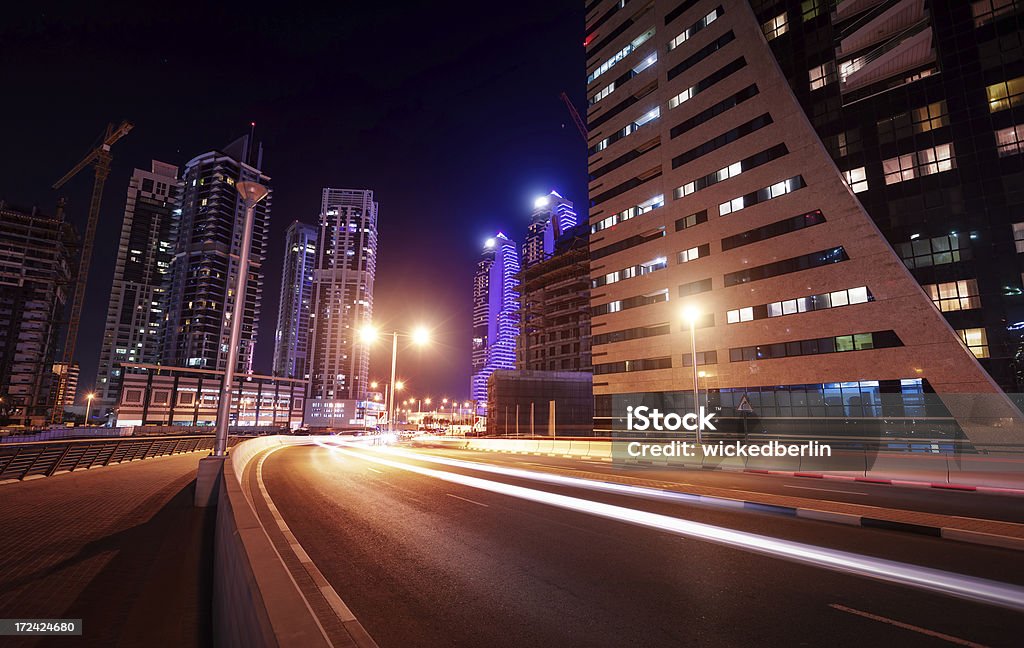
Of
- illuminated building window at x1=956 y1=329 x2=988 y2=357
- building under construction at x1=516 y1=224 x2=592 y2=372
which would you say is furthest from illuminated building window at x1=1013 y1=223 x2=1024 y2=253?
building under construction at x1=516 y1=224 x2=592 y2=372

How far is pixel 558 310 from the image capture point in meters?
90.1

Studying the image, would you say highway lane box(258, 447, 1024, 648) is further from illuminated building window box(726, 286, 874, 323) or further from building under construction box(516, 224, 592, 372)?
building under construction box(516, 224, 592, 372)

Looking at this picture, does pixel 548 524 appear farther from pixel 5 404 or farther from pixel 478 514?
pixel 5 404

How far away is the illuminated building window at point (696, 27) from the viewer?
45.9m

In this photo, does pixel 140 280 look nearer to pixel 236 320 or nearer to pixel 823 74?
pixel 236 320

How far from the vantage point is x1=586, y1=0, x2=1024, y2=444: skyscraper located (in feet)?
105

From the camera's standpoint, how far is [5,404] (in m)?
94.3

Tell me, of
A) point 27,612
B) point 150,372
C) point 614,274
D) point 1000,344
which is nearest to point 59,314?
point 150,372

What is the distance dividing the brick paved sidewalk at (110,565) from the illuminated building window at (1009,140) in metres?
46.9

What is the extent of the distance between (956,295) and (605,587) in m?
38.7

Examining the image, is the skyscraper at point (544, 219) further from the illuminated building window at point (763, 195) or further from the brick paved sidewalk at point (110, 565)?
the brick paved sidewalk at point (110, 565)

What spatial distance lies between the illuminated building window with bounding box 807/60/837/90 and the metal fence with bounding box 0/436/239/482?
54618mm

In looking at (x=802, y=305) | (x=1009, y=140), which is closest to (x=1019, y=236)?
(x=1009, y=140)

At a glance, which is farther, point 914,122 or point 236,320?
point 914,122
